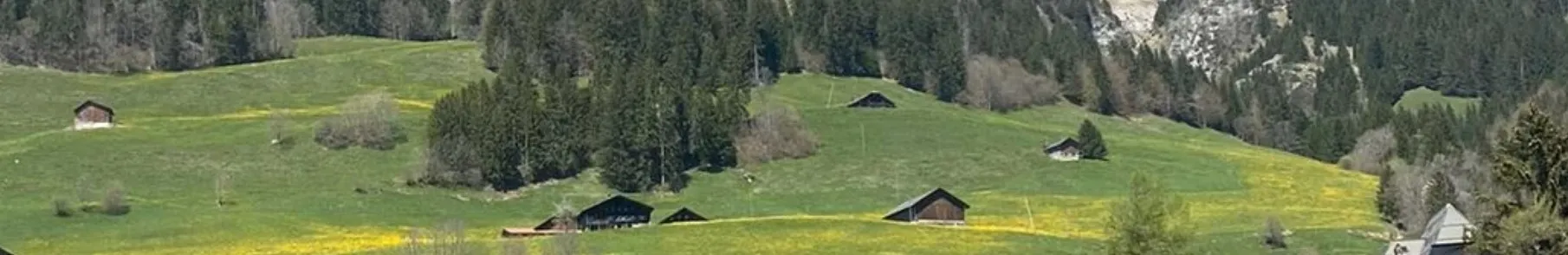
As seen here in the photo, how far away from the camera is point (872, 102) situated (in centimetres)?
17300

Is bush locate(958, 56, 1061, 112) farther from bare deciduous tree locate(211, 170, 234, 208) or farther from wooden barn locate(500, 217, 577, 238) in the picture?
wooden barn locate(500, 217, 577, 238)

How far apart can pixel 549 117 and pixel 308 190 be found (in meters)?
23.6

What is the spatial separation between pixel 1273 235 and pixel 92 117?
8263 cm

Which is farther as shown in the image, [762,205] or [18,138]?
[18,138]

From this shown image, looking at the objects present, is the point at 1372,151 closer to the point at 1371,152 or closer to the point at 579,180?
the point at 1371,152

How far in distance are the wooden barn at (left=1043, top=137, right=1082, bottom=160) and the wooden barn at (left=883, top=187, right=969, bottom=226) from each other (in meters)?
32.1

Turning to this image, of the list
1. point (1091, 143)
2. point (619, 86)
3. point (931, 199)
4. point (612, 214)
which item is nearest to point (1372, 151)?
point (1091, 143)

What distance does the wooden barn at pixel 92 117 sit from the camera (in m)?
148

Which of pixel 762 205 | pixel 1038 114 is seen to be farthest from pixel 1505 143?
pixel 1038 114

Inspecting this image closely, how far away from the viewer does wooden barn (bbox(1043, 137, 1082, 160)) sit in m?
150

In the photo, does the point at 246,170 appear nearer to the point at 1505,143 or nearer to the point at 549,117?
the point at 549,117

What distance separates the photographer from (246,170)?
436ft

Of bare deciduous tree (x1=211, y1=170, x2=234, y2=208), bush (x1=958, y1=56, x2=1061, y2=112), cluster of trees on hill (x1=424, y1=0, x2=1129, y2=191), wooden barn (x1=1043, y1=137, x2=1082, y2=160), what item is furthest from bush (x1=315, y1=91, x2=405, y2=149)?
bush (x1=958, y1=56, x2=1061, y2=112)

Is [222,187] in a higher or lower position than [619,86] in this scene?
lower
